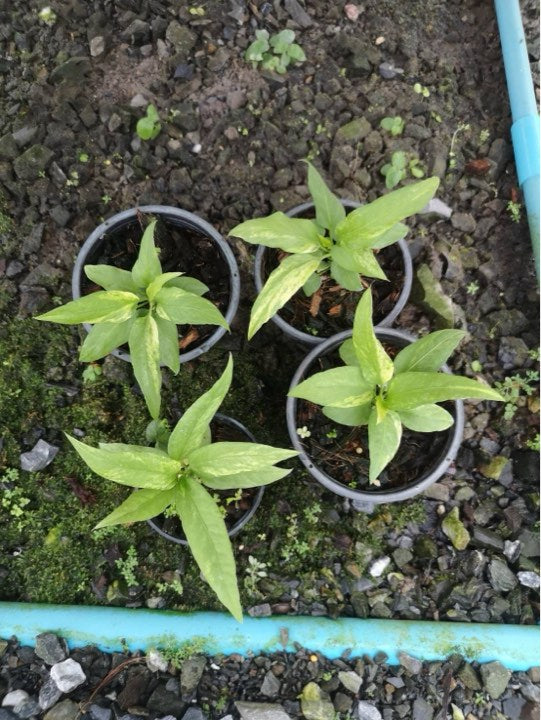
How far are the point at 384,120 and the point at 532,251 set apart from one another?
2.32 feet

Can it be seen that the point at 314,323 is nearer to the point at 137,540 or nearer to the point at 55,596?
the point at 137,540

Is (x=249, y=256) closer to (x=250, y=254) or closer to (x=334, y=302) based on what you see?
(x=250, y=254)

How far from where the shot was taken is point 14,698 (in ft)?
5.16

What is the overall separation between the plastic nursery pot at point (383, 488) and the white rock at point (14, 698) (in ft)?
3.49

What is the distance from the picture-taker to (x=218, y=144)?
6.17 feet

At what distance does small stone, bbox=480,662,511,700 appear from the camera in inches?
64.7

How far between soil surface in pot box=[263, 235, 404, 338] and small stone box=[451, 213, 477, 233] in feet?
1.27

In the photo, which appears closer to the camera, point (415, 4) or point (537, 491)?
point (537, 491)

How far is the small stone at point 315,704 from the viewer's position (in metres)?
1.56

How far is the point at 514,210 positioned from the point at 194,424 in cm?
148

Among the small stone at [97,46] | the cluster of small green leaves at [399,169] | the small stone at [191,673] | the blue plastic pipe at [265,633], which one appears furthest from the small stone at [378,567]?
the small stone at [97,46]

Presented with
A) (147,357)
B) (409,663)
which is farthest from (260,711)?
(147,357)

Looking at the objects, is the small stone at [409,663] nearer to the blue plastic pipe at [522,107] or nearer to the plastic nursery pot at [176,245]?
the plastic nursery pot at [176,245]

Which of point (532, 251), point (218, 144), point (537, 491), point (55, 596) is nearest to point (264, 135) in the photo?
point (218, 144)
